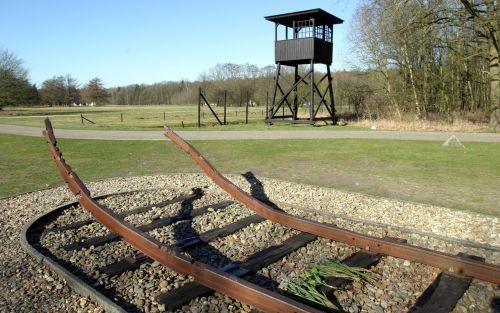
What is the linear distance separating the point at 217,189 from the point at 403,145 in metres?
9.86

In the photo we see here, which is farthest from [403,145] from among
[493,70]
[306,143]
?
[493,70]

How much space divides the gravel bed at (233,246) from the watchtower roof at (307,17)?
18270 mm

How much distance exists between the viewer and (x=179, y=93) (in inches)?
4341

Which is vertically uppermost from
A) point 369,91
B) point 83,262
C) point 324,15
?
point 324,15

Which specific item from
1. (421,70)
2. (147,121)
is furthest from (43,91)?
(421,70)

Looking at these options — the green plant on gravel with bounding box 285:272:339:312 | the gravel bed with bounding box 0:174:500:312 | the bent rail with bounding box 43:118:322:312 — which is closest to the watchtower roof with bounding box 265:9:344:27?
the gravel bed with bounding box 0:174:500:312

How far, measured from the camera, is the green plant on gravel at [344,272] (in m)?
3.53

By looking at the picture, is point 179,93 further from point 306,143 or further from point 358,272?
point 358,272

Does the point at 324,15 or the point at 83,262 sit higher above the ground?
the point at 324,15

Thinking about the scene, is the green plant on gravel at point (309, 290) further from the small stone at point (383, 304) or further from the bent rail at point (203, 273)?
the bent rail at point (203, 273)

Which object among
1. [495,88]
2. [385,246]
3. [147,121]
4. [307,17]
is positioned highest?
[307,17]

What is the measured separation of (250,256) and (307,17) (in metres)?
22.4

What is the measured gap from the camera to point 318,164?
10742 millimetres

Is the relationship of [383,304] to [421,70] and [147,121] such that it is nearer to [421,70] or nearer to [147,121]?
[421,70]
